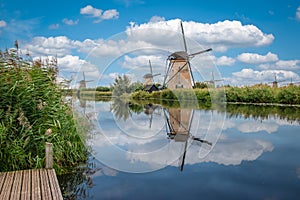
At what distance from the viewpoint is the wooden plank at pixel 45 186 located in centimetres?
256

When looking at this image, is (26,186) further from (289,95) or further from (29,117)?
(289,95)

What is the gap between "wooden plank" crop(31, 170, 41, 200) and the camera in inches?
101

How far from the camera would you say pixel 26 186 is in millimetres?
2844

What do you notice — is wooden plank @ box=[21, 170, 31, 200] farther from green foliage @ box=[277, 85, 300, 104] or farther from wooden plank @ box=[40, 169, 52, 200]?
green foliage @ box=[277, 85, 300, 104]

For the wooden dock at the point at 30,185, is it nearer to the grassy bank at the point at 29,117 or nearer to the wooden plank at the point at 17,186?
the wooden plank at the point at 17,186

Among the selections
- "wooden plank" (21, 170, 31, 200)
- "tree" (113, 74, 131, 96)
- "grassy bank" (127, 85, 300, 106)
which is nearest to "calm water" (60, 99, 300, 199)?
"tree" (113, 74, 131, 96)

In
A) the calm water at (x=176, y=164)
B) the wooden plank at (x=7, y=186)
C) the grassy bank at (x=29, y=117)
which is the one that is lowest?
the calm water at (x=176, y=164)

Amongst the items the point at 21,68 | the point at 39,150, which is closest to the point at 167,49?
the point at 21,68

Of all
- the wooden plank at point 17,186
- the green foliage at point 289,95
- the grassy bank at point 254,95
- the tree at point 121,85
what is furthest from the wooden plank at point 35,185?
the green foliage at point 289,95

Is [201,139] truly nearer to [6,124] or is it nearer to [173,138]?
[173,138]

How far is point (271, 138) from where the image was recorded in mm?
7613

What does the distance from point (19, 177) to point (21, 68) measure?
5.77ft

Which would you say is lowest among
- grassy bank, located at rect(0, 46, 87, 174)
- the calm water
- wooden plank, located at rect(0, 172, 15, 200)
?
the calm water

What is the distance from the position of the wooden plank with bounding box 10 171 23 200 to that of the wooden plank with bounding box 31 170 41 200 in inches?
4.5
